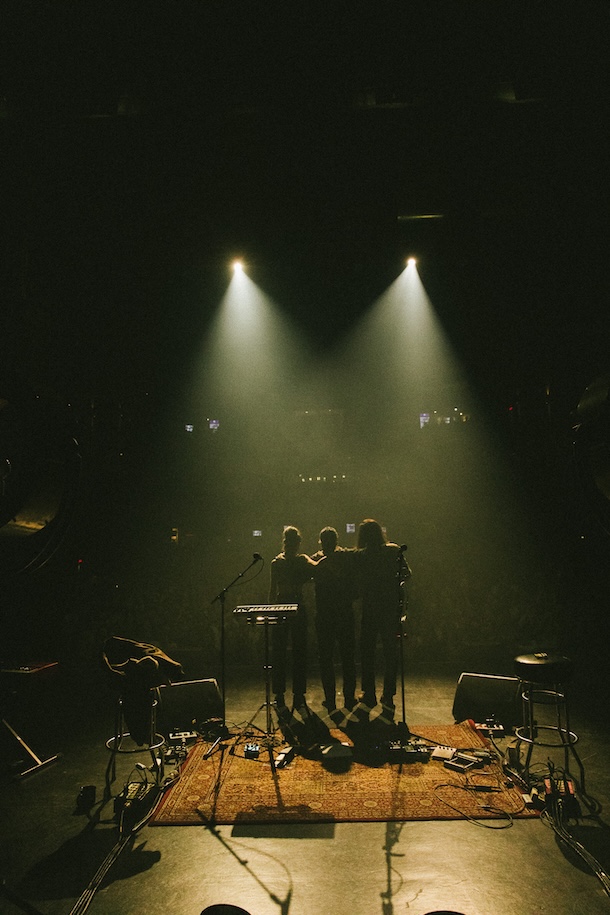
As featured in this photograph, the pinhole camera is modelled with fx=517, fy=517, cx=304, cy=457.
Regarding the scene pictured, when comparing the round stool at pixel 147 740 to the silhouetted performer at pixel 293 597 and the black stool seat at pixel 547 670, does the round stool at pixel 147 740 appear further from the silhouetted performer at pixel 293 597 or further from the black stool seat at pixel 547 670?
the black stool seat at pixel 547 670

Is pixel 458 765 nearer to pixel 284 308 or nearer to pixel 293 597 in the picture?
pixel 293 597

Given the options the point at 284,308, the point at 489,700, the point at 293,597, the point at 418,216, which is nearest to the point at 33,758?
the point at 293,597

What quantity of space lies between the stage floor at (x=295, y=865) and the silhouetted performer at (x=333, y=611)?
7.22 ft

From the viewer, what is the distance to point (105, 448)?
29.5ft

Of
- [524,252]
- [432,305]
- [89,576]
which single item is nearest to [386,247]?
[524,252]

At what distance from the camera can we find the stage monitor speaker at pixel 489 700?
16.3ft

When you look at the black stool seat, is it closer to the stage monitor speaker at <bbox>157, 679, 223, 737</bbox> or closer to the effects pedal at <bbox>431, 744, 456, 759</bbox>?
the effects pedal at <bbox>431, 744, 456, 759</bbox>

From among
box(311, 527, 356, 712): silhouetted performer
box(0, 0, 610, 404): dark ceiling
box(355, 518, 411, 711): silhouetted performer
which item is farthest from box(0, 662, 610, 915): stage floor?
box(0, 0, 610, 404): dark ceiling

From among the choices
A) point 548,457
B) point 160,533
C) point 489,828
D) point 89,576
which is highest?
point 548,457

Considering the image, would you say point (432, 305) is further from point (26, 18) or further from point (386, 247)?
point (26, 18)

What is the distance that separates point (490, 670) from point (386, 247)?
5576mm

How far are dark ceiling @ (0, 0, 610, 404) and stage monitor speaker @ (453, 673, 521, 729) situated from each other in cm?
325

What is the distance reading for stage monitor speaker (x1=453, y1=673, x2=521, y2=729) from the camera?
4957 millimetres

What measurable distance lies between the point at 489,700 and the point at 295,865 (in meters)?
2.81
